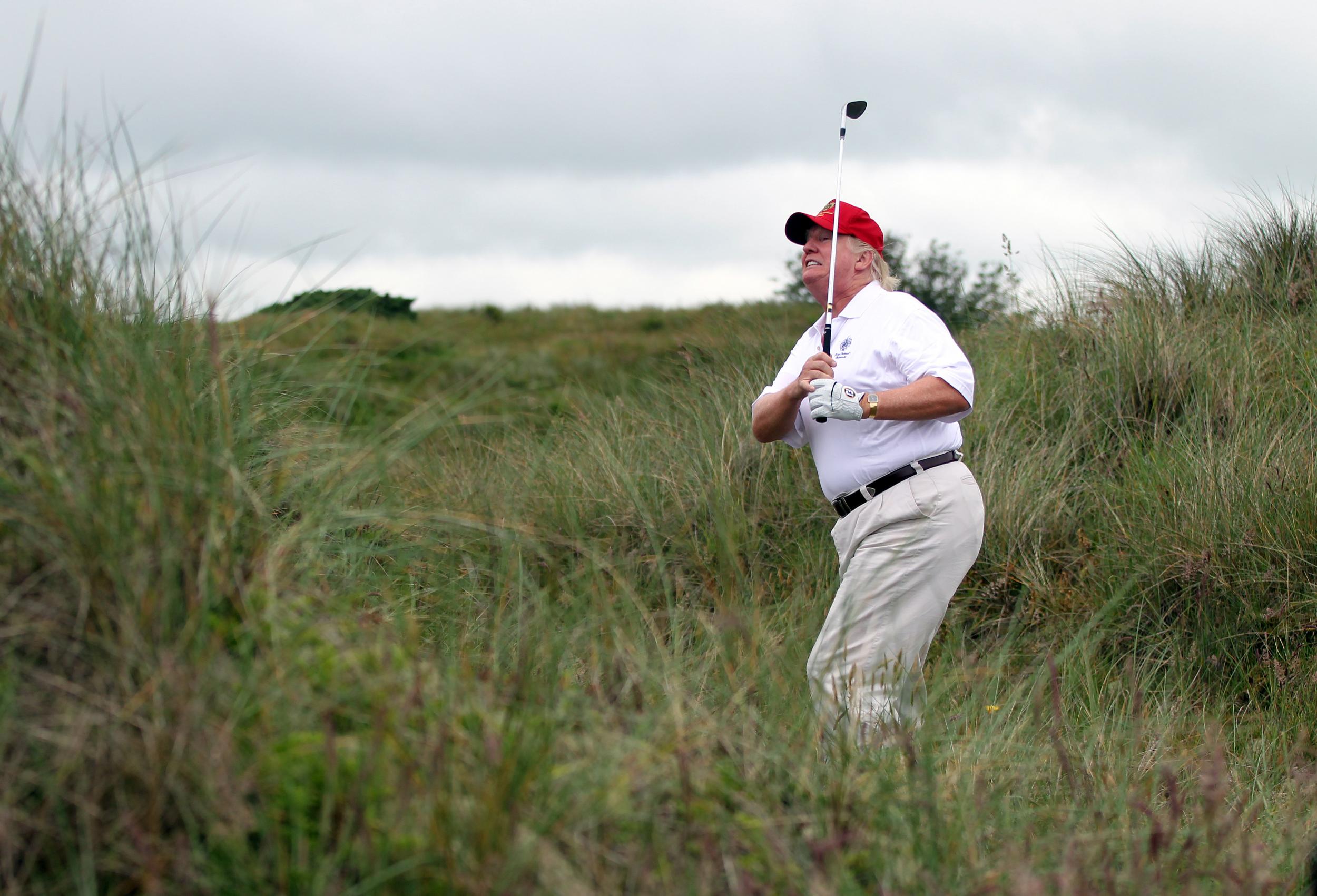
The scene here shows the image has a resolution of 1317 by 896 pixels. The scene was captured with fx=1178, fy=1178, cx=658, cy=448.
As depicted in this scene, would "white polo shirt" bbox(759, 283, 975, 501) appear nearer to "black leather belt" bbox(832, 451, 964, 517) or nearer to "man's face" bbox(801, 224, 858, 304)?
"black leather belt" bbox(832, 451, 964, 517)

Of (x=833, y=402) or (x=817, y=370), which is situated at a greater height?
(x=817, y=370)

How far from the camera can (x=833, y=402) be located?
4.73 metres

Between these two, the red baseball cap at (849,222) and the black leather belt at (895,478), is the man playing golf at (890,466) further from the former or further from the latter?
the red baseball cap at (849,222)

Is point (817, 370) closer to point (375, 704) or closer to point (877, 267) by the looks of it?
point (877, 267)

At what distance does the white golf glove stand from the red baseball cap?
3.15ft

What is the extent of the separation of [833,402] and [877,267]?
117cm

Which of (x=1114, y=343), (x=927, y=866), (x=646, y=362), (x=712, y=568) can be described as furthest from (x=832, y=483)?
(x=646, y=362)

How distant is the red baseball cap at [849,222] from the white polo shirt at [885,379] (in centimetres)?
38

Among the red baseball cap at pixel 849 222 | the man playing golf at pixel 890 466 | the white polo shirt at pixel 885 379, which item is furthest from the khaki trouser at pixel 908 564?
the red baseball cap at pixel 849 222

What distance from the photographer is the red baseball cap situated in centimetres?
546

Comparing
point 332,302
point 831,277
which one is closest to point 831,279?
point 831,277

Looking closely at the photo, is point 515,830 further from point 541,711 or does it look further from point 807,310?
point 807,310

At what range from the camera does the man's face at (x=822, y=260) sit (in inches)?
213

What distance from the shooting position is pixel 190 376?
3.18 meters
